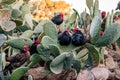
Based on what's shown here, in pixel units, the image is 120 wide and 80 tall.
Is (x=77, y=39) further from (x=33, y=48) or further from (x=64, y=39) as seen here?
(x=33, y=48)

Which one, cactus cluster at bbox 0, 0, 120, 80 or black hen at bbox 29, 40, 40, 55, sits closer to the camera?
cactus cluster at bbox 0, 0, 120, 80

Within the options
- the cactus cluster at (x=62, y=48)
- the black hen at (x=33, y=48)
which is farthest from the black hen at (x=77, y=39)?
the black hen at (x=33, y=48)

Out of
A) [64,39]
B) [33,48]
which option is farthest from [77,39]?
[33,48]

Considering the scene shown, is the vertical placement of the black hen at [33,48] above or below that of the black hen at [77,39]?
below

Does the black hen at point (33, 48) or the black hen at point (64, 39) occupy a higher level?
the black hen at point (64, 39)

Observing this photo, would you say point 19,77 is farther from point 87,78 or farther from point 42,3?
point 42,3

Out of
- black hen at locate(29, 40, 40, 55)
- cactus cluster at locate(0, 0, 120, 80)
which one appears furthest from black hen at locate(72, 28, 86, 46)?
black hen at locate(29, 40, 40, 55)

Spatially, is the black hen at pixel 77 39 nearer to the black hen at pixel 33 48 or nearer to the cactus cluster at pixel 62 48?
the cactus cluster at pixel 62 48

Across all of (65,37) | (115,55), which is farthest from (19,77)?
(115,55)

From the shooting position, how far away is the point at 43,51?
135cm

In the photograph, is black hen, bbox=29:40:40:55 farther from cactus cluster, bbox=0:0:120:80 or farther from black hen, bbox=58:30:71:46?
Answer: black hen, bbox=58:30:71:46

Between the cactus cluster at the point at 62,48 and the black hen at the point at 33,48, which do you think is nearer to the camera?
the cactus cluster at the point at 62,48

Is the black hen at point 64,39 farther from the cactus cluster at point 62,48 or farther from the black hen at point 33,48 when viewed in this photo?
the black hen at point 33,48

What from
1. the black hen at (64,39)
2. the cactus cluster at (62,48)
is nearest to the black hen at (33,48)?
the cactus cluster at (62,48)
